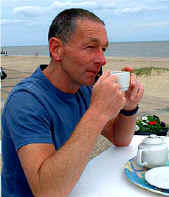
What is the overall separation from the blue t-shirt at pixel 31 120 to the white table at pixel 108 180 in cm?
22

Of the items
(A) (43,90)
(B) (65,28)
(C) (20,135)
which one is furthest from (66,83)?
(C) (20,135)

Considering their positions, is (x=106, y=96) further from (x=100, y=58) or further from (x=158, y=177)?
(x=158, y=177)

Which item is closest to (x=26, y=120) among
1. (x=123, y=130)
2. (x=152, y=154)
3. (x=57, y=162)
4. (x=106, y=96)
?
(x=57, y=162)

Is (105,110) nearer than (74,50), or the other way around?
(105,110)

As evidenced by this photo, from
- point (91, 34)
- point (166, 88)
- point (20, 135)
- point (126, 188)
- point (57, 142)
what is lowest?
point (166, 88)

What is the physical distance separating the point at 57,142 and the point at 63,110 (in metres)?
0.15

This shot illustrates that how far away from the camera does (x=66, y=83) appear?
4.94 ft

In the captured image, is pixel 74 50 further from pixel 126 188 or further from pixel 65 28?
pixel 126 188

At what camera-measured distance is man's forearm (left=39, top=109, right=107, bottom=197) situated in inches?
43.6

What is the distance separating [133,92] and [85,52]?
35cm

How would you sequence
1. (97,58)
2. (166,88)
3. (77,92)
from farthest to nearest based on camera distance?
1. (166,88)
2. (77,92)
3. (97,58)

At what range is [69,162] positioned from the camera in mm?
1128

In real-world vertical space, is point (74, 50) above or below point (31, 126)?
Answer: above

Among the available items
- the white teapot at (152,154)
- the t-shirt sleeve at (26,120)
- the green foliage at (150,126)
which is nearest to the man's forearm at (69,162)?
the t-shirt sleeve at (26,120)
